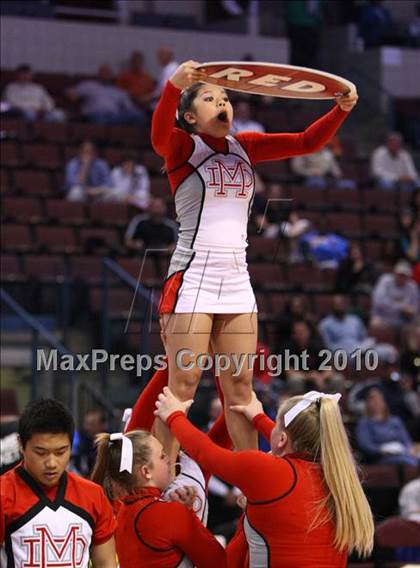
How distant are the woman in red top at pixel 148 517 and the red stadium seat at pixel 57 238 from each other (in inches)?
250

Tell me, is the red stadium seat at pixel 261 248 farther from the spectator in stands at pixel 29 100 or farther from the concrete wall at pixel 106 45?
the spectator in stands at pixel 29 100

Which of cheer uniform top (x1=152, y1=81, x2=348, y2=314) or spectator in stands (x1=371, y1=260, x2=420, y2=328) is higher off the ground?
cheer uniform top (x1=152, y1=81, x2=348, y2=314)

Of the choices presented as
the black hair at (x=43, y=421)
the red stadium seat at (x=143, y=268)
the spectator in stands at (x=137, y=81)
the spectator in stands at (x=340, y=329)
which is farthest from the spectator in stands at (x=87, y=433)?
the spectator in stands at (x=137, y=81)

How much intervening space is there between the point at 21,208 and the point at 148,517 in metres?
7.09

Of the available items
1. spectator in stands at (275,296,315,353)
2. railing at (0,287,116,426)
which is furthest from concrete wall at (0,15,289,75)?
spectator in stands at (275,296,315,353)

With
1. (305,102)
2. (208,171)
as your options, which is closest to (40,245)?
(305,102)

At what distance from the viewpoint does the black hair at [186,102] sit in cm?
461

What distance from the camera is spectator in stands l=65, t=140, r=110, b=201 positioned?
11188 mm

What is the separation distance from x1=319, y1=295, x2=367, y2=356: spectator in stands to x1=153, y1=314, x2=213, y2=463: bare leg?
221 inches

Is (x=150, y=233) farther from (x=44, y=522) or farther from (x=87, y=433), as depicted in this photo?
(x=44, y=522)

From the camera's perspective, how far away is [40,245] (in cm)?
1013

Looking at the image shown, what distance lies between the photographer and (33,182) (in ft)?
36.6

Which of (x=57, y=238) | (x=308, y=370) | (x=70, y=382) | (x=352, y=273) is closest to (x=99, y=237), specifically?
(x=57, y=238)

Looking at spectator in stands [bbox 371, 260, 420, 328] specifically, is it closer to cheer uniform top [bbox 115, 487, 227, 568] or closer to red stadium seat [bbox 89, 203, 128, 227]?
red stadium seat [bbox 89, 203, 128, 227]
